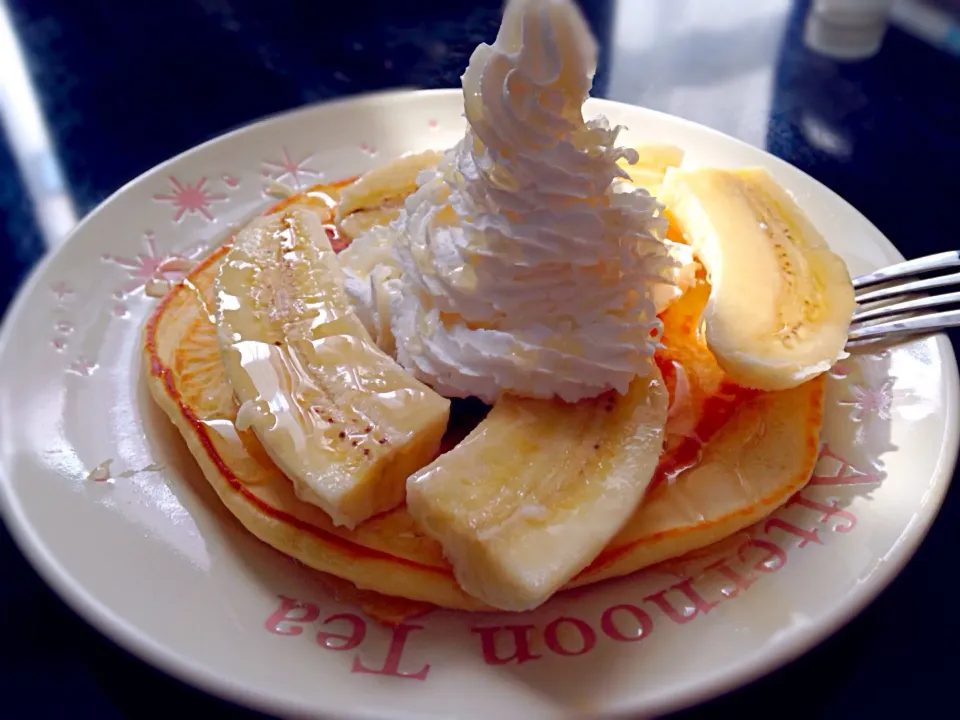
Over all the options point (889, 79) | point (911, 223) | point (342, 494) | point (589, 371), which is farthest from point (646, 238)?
point (889, 79)

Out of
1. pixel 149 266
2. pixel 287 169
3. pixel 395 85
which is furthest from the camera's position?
pixel 395 85

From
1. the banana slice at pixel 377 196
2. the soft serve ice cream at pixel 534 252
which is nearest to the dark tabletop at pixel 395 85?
the soft serve ice cream at pixel 534 252

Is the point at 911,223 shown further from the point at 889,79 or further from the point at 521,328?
the point at 521,328

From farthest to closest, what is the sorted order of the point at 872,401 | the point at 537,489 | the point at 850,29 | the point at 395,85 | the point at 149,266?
the point at 850,29
the point at 395,85
the point at 149,266
the point at 872,401
the point at 537,489

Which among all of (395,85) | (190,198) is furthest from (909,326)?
(395,85)

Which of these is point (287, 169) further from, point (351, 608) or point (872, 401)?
point (872, 401)
